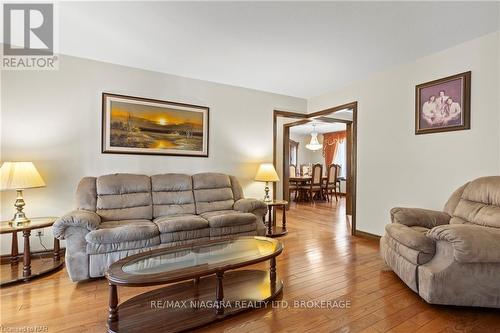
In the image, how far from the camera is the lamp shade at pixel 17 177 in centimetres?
238

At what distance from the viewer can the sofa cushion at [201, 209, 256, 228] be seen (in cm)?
292

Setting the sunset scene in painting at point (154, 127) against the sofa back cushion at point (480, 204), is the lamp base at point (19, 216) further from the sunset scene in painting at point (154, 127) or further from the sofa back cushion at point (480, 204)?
the sofa back cushion at point (480, 204)

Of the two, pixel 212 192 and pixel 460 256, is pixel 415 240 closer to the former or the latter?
pixel 460 256

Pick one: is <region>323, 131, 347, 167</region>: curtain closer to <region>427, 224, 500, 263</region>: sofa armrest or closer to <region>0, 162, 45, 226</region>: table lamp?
<region>427, 224, 500, 263</region>: sofa armrest

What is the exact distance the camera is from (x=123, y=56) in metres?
3.10

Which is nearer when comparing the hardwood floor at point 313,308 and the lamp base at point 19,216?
the hardwood floor at point 313,308

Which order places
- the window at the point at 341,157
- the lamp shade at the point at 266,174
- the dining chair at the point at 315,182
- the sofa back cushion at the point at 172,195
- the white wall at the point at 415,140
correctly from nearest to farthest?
the white wall at the point at 415,140 → the sofa back cushion at the point at 172,195 → the lamp shade at the point at 266,174 → the dining chair at the point at 315,182 → the window at the point at 341,157

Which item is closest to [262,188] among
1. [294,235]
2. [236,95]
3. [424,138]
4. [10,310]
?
[294,235]

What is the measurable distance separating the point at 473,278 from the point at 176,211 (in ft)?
9.42

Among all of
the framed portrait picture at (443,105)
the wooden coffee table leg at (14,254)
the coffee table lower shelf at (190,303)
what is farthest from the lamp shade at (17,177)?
the framed portrait picture at (443,105)

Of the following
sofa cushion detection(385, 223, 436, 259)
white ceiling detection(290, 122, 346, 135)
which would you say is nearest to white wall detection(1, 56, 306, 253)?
→ sofa cushion detection(385, 223, 436, 259)

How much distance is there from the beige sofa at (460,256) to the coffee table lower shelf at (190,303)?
1.10 m

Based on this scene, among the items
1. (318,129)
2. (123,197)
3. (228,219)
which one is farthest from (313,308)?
(318,129)

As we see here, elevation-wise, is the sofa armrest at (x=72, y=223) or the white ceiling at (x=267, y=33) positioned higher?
the white ceiling at (x=267, y=33)
